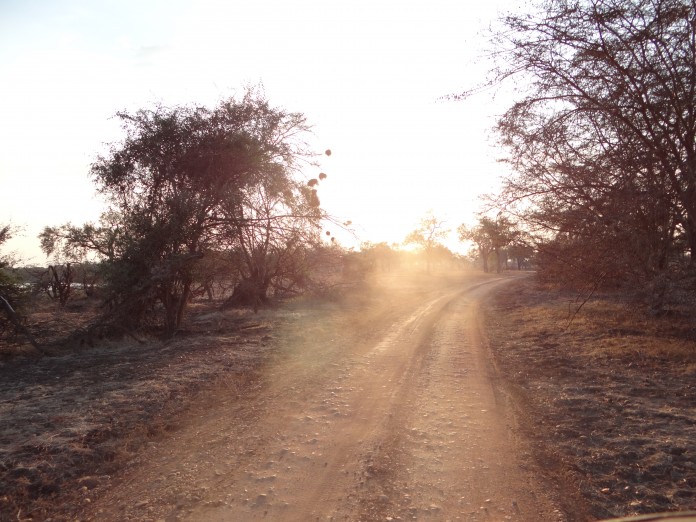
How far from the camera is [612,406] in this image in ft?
19.3

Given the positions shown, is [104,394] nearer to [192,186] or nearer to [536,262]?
[192,186]

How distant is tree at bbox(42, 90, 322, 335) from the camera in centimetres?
1090

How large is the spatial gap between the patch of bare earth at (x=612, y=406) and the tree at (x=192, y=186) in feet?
23.7

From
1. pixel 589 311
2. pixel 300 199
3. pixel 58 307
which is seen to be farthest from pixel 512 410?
pixel 58 307

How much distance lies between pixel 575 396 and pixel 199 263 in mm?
9261

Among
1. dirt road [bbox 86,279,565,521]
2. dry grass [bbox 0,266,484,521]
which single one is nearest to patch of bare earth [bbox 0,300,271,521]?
dry grass [bbox 0,266,484,521]

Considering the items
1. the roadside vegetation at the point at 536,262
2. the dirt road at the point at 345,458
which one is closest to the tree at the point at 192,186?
the roadside vegetation at the point at 536,262

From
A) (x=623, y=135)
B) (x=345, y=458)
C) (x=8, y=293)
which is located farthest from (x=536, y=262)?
(x=8, y=293)

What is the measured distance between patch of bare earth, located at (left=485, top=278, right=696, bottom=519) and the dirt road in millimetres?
467

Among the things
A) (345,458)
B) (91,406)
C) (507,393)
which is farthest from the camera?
(507,393)

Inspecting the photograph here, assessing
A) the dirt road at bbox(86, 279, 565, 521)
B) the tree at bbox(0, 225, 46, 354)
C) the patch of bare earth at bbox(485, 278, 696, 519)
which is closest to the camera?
the dirt road at bbox(86, 279, 565, 521)

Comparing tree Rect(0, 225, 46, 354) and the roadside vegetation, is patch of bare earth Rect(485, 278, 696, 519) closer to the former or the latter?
the roadside vegetation

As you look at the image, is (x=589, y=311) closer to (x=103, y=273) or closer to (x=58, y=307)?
(x=103, y=273)

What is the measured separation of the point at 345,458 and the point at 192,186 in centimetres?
930
